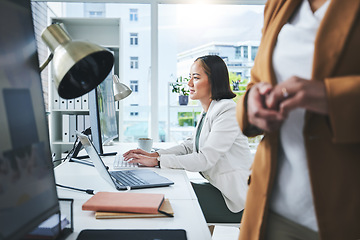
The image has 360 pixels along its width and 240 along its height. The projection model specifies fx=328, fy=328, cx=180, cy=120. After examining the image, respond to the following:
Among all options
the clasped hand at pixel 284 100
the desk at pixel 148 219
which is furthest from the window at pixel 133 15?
the clasped hand at pixel 284 100

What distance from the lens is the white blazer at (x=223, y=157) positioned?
5.63 ft

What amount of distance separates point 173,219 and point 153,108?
3.16m

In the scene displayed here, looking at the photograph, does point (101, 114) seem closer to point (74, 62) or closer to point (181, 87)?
point (74, 62)

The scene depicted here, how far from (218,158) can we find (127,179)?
0.61m

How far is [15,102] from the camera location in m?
0.62

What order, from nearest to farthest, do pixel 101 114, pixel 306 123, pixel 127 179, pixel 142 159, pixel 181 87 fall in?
pixel 306 123 < pixel 127 179 < pixel 142 159 < pixel 101 114 < pixel 181 87

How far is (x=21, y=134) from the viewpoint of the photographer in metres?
0.63

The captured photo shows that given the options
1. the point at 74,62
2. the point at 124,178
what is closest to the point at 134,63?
the point at 124,178

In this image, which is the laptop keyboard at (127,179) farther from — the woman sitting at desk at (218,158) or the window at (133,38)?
the window at (133,38)

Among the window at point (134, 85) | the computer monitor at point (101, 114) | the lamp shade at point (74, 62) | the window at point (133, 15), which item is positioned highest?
the window at point (133, 15)

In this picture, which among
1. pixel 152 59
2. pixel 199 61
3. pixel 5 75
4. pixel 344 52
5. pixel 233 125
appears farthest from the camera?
pixel 152 59

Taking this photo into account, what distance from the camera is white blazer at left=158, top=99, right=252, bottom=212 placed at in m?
1.72

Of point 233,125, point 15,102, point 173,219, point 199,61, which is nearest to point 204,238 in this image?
point 173,219

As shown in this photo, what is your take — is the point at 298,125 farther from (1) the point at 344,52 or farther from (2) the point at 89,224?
(2) the point at 89,224
